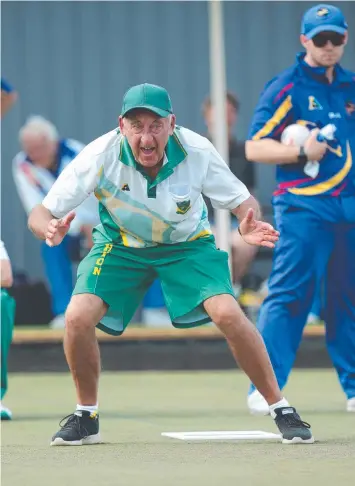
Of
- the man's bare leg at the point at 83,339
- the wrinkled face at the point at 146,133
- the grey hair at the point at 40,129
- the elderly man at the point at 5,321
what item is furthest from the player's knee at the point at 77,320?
the grey hair at the point at 40,129

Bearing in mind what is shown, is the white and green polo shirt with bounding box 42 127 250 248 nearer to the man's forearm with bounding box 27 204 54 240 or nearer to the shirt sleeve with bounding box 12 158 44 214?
the man's forearm with bounding box 27 204 54 240

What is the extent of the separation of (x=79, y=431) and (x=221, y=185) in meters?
1.15

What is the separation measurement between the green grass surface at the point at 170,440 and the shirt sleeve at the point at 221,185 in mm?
991

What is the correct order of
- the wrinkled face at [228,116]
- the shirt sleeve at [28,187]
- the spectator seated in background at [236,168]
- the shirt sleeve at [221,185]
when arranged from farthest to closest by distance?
the shirt sleeve at [28,187]
the wrinkled face at [228,116]
the spectator seated in background at [236,168]
the shirt sleeve at [221,185]

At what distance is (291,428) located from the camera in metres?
5.98

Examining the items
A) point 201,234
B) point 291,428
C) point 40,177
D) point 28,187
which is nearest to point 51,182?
point 40,177

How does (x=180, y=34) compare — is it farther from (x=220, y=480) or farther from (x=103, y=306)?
(x=220, y=480)

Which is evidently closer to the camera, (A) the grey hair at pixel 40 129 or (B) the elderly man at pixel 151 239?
(B) the elderly man at pixel 151 239

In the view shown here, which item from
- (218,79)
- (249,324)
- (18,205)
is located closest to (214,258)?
(249,324)

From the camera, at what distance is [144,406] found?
7.80m

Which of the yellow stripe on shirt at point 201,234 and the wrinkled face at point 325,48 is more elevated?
the wrinkled face at point 325,48

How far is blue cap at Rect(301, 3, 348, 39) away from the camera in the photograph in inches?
288

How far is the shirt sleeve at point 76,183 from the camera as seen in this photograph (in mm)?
6012

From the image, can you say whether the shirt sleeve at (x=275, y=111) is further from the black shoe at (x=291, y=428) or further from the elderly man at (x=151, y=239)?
the black shoe at (x=291, y=428)
